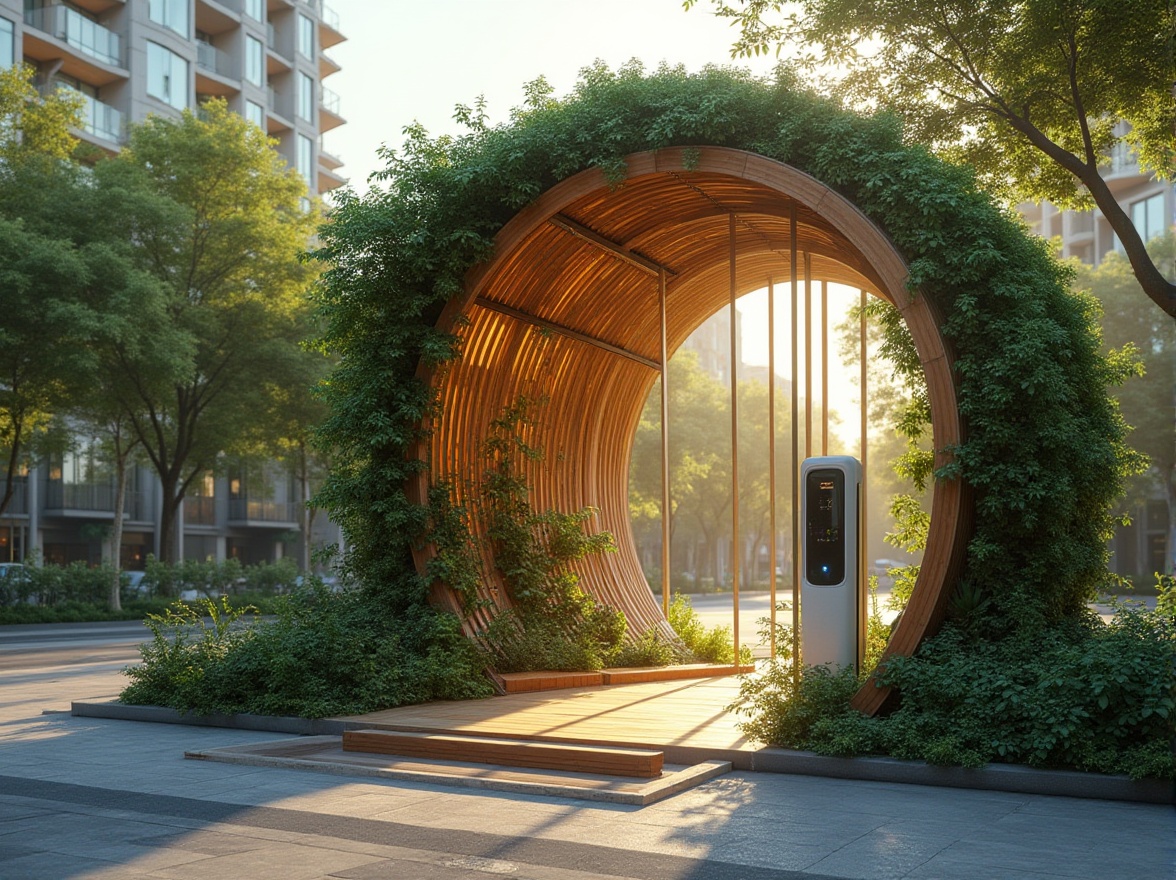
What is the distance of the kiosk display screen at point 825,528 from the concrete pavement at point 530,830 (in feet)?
5.50

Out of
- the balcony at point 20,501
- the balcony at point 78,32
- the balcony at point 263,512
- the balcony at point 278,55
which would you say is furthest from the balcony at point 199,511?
the balcony at point 278,55

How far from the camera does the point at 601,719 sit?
9883 mm

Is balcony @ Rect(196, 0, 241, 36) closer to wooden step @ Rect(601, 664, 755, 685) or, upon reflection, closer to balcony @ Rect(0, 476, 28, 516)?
balcony @ Rect(0, 476, 28, 516)

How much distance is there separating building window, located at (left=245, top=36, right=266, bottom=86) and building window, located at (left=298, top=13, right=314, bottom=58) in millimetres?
3676

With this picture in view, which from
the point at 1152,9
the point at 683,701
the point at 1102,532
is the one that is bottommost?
the point at 683,701

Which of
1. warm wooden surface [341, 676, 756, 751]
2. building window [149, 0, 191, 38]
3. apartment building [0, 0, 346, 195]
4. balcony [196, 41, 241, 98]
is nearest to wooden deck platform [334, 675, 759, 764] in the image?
warm wooden surface [341, 676, 756, 751]

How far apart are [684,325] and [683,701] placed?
658 centimetres

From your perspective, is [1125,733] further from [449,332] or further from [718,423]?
[718,423]

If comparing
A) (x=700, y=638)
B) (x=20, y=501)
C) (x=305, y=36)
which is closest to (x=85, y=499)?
(x=20, y=501)

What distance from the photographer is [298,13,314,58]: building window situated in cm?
5031

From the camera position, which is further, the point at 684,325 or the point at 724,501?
the point at 724,501

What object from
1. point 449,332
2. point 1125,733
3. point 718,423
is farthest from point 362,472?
point 718,423

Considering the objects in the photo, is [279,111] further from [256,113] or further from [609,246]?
[609,246]

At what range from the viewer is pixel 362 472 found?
12188 mm
